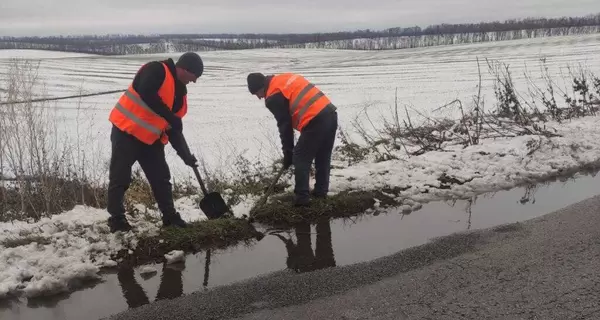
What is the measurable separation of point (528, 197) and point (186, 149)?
4.40 meters

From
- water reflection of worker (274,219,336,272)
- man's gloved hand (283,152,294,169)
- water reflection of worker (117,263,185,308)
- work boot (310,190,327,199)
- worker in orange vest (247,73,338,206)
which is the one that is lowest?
water reflection of worker (117,263,185,308)

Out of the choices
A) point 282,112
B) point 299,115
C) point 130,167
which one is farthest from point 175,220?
point 299,115

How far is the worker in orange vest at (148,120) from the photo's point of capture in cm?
470

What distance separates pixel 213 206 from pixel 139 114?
1.37m

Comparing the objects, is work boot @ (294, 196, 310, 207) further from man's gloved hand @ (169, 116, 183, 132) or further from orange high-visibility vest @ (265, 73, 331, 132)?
man's gloved hand @ (169, 116, 183, 132)

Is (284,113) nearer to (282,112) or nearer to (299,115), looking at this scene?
(282,112)

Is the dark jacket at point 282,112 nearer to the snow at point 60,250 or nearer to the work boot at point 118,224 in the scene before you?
the snow at point 60,250

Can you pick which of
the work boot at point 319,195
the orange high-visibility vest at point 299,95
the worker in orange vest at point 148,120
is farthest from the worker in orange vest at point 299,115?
the worker in orange vest at point 148,120

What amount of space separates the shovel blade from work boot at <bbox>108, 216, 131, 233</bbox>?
837 mm

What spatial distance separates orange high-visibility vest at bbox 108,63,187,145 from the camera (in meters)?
4.77

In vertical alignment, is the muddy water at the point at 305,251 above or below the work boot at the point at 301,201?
below

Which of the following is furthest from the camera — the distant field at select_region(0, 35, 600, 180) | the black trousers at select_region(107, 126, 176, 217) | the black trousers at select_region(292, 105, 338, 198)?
the distant field at select_region(0, 35, 600, 180)

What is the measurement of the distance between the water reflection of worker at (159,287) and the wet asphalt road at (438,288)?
0.26 meters

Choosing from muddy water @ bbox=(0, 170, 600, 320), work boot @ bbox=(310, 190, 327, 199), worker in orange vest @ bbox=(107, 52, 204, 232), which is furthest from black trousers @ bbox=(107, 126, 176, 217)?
work boot @ bbox=(310, 190, 327, 199)
